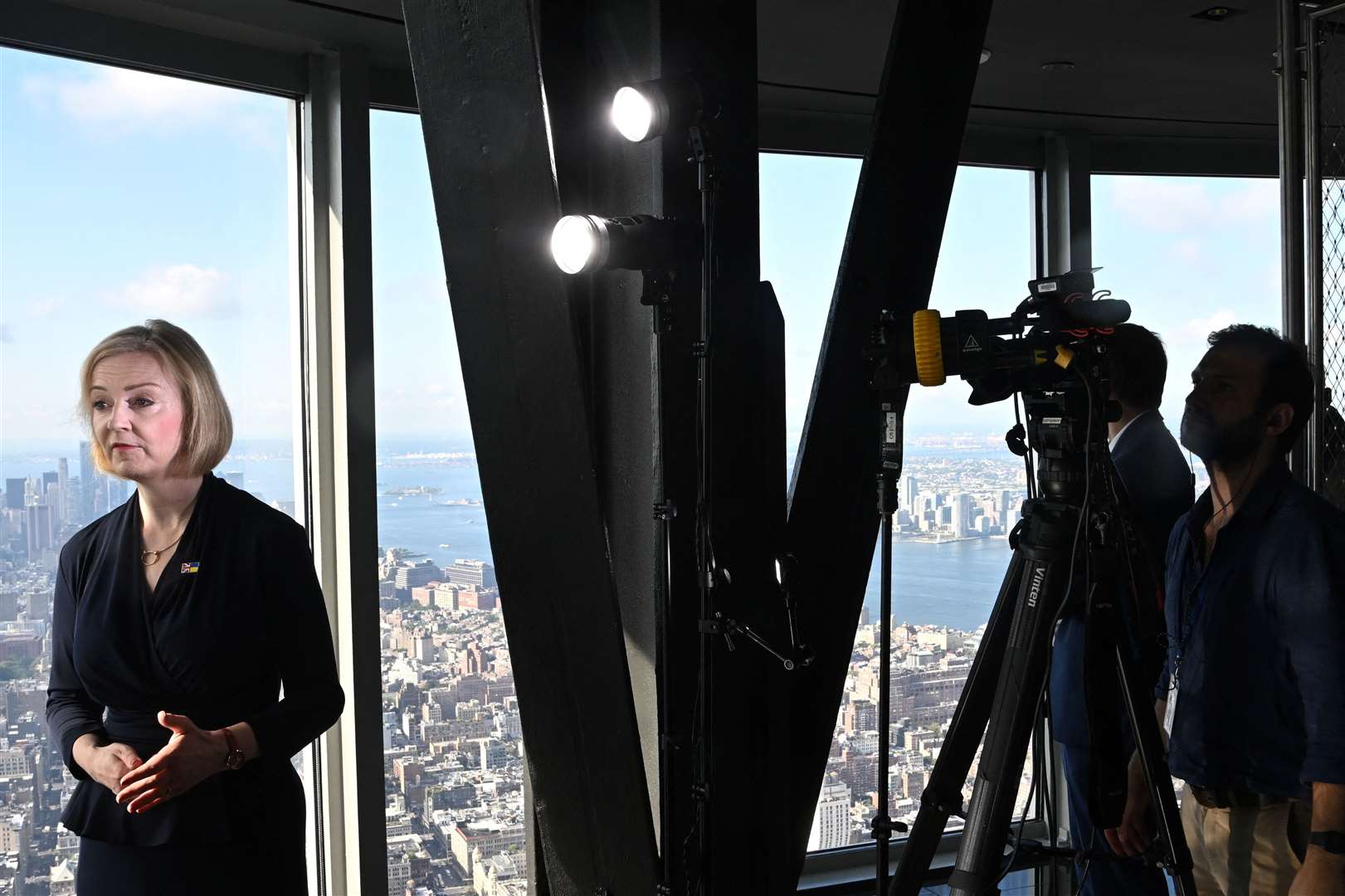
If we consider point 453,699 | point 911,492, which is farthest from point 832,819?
point 453,699

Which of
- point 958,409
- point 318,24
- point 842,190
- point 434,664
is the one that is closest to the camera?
point 318,24

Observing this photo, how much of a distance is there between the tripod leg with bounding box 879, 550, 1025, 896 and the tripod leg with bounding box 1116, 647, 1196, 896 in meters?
0.20

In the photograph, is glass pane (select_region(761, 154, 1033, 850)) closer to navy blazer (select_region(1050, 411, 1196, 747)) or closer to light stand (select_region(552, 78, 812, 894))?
navy blazer (select_region(1050, 411, 1196, 747))

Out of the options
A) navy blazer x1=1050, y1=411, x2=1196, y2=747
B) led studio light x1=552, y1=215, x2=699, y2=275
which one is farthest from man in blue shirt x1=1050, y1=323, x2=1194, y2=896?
led studio light x1=552, y1=215, x2=699, y2=275

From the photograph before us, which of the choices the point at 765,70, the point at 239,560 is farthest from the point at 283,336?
the point at 765,70

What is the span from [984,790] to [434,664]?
193 centimetres

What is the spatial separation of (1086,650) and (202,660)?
146 cm

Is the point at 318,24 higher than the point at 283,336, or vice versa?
the point at 318,24

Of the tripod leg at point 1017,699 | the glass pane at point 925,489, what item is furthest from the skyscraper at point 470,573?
the tripod leg at point 1017,699

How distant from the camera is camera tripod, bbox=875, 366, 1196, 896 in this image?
192cm

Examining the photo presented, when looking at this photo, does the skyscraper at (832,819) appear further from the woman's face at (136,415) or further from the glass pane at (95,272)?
the woman's face at (136,415)

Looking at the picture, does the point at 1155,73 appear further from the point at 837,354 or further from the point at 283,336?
the point at 283,336

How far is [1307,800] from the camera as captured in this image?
1951mm

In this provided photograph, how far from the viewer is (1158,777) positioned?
192 centimetres
